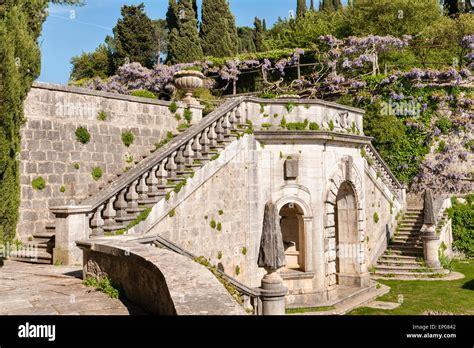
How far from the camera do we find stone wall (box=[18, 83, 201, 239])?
10758 millimetres

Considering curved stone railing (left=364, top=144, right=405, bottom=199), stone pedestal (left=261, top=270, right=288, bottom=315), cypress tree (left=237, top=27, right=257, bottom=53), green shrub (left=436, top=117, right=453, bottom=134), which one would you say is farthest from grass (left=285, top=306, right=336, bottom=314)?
cypress tree (left=237, top=27, right=257, bottom=53)

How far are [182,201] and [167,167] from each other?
908 millimetres

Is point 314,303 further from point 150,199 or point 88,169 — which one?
point 88,169

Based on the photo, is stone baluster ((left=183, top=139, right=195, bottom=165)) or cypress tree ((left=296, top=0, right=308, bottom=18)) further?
cypress tree ((left=296, top=0, right=308, bottom=18))

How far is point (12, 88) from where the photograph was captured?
8.60 meters

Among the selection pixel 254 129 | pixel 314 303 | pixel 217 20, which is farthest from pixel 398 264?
pixel 217 20

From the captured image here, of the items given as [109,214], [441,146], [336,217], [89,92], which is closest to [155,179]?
[109,214]

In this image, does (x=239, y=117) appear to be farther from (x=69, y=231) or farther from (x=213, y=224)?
(x=69, y=231)

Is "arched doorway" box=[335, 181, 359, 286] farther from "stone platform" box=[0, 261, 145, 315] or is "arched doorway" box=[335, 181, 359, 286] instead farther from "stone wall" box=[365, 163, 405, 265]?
"stone platform" box=[0, 261, 145, 315]

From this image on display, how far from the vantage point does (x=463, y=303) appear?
14.2 m

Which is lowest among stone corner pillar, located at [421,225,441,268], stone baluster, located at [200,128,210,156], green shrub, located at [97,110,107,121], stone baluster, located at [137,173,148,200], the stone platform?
stone corner pillar, located at [421,225,441,268]

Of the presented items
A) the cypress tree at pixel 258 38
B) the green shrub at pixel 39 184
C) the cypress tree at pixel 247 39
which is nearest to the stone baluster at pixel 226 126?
the green shrub at pixel 39 184

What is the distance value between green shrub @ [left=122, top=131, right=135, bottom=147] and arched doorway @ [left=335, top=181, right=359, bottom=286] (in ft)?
25.0

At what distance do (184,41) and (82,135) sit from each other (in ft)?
102
